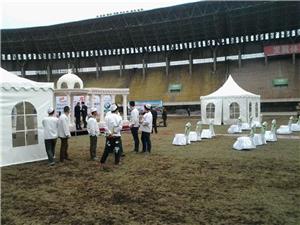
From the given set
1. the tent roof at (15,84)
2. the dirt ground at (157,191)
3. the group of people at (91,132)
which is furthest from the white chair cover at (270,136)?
the tent roof at (15,84)

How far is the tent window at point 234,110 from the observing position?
95.5 ft

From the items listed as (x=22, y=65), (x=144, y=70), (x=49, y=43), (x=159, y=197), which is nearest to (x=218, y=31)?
(x=144, y=70)

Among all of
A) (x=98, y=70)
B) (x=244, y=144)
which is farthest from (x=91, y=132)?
(x=98, y=70)

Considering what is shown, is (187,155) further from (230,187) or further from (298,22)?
(298,22)

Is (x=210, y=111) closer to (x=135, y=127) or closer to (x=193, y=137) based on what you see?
(x=193, y=137)

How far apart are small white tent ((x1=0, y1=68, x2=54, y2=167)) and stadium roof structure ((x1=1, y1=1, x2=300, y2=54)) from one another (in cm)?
4101

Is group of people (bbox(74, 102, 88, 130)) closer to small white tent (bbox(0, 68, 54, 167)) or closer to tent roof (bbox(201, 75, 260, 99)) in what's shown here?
small white tent (bbox(0, 68, 54, 167))

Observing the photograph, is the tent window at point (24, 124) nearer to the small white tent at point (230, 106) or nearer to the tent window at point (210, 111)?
the small white tent at point (230, 106)

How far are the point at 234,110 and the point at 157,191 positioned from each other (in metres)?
22.8

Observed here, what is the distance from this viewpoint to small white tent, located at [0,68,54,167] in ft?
36.0

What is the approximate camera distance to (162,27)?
5588cm

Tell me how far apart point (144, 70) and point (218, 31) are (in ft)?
49.3

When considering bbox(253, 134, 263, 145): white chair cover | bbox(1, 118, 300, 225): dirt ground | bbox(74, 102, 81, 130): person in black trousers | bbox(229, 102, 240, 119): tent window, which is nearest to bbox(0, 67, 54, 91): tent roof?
bbox(1, 118, 300, 225): dirt ground

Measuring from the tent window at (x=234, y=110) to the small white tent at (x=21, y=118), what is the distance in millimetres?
19807
